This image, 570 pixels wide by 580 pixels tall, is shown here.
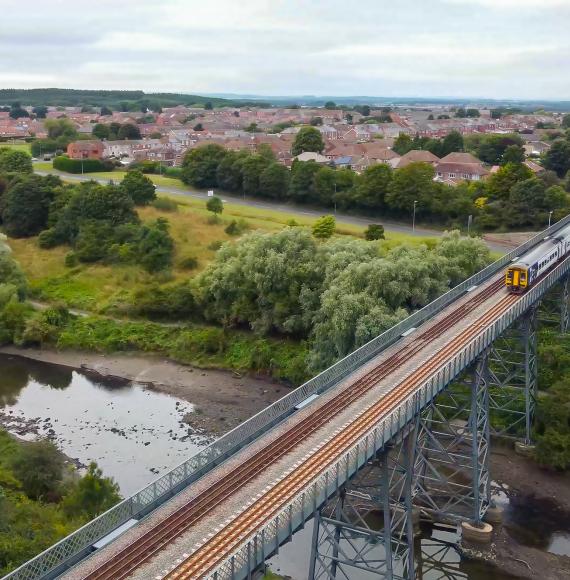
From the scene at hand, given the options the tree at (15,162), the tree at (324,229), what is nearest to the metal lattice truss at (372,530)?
the tree at (324,229)

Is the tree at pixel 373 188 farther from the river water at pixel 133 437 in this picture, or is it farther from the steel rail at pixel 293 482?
the steel rail at pixel 293 482

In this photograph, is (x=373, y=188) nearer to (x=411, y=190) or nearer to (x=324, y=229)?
(x=411, y=190)

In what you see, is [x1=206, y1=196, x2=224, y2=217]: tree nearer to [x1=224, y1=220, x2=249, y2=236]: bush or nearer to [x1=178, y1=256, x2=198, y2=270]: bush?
[x1=224, y1=220, x2=249, y2=236]: bush

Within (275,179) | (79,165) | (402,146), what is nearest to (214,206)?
(275,179)

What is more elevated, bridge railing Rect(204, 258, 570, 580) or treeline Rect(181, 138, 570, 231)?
treeline Rect(181, 138, 570, 231)

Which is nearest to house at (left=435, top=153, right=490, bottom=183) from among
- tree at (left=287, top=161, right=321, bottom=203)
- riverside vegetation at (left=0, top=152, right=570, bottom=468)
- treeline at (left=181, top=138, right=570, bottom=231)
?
treeline at (left=181, top=138, right=570, bottom=231)

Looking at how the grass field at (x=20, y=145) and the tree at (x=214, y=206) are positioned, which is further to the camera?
the grass field at (x=20, y=145)
